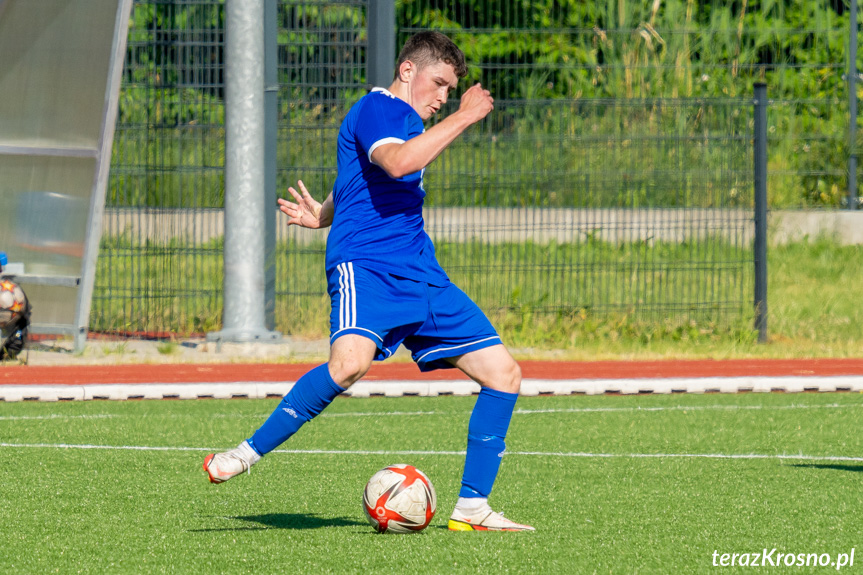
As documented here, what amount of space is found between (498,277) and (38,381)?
5.09 metres

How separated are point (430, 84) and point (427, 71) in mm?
55

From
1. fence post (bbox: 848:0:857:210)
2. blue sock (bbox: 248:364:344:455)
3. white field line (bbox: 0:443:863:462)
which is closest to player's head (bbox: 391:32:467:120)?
blue sock (bbox: 248:364:344:455)

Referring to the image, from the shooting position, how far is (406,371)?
12.1 metres

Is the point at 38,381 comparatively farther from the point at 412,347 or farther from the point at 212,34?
the point at 412,347

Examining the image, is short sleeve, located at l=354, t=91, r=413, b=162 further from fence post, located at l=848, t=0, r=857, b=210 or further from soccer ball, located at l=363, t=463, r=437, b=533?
fence post, located at l=848, t=0, r=857, b=210

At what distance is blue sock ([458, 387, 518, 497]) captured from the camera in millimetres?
5656

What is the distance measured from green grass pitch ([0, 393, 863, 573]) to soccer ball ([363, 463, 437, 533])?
7 centimetres

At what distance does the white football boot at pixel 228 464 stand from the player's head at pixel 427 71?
157 cm

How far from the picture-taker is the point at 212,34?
14.2 meters

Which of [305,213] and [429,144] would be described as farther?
[305,213]

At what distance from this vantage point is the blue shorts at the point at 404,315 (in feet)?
18.0

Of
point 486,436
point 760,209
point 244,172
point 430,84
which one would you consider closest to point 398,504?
point 486,436

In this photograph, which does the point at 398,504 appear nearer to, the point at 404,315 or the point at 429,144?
the point at 404,315

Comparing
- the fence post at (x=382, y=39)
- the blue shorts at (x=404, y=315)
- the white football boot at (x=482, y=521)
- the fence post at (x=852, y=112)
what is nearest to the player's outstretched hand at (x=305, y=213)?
the blue shorts at (x=404, y=315)
